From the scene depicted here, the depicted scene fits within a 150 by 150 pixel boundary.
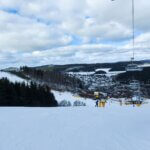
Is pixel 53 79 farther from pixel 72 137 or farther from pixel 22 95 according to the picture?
pixel 72 137

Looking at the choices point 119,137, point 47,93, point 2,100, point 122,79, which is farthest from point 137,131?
point 122,79

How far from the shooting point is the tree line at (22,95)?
1707 inches

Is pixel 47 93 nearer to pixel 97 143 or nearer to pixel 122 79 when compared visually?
pixel 97 143

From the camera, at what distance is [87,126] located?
1153 cm

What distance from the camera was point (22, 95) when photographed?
4725 centimetres

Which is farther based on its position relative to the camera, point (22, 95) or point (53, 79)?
point (53, 79)

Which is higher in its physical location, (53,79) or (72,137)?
(53,79)

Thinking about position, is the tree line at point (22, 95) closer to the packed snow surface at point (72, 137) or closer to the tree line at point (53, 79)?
the packed snow surface at point (72, 137)

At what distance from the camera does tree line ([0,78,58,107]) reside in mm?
43366

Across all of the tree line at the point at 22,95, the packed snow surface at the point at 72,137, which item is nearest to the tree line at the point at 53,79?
the tree line at the point at 22,95

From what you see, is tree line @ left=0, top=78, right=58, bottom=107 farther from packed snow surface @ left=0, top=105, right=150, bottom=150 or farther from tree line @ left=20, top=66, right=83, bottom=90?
tree line @ left=20, top=66, right=83, bottom=90

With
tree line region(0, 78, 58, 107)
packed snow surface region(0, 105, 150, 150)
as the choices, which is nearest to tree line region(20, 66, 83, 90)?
tree line region(0, 78, 58, 107)

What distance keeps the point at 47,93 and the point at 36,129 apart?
4497cm

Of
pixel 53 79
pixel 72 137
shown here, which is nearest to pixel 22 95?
pixel 72 137
